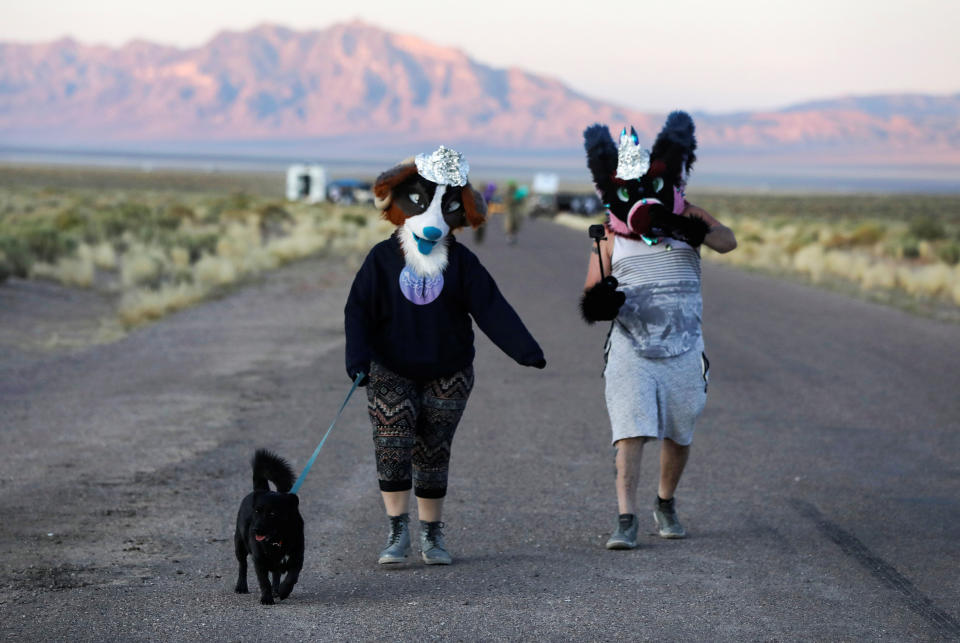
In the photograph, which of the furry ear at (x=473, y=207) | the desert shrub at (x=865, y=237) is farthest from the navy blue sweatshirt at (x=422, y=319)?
the desert shrub at (x=865, y=237)

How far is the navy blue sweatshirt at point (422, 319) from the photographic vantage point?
519cm

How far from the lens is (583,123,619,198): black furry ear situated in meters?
5.80

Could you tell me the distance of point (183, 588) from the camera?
16.6ft

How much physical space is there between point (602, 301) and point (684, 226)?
19.4 inches

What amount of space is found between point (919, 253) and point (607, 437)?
27.0m

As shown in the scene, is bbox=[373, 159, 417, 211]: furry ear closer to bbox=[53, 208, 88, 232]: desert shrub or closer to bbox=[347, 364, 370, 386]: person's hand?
bbox=[347, 364, 370, 386]: person's hand

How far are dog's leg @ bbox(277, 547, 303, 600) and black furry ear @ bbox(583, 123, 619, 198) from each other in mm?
2192

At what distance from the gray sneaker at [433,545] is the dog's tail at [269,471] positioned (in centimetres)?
77

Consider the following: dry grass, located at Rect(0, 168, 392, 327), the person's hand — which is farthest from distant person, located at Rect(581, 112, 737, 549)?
dry grass, located at Rect(0, 168, 392, 327)

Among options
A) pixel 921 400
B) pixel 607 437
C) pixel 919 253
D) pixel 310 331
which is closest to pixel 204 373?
pixel 310 331

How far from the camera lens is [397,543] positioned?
5.40m

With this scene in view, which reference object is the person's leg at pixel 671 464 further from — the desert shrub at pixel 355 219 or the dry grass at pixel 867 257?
the desert shrub at pixel 355 219

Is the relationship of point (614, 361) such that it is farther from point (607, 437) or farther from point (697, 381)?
point (607, 437)

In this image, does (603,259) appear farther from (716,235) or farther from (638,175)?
(716,235)
